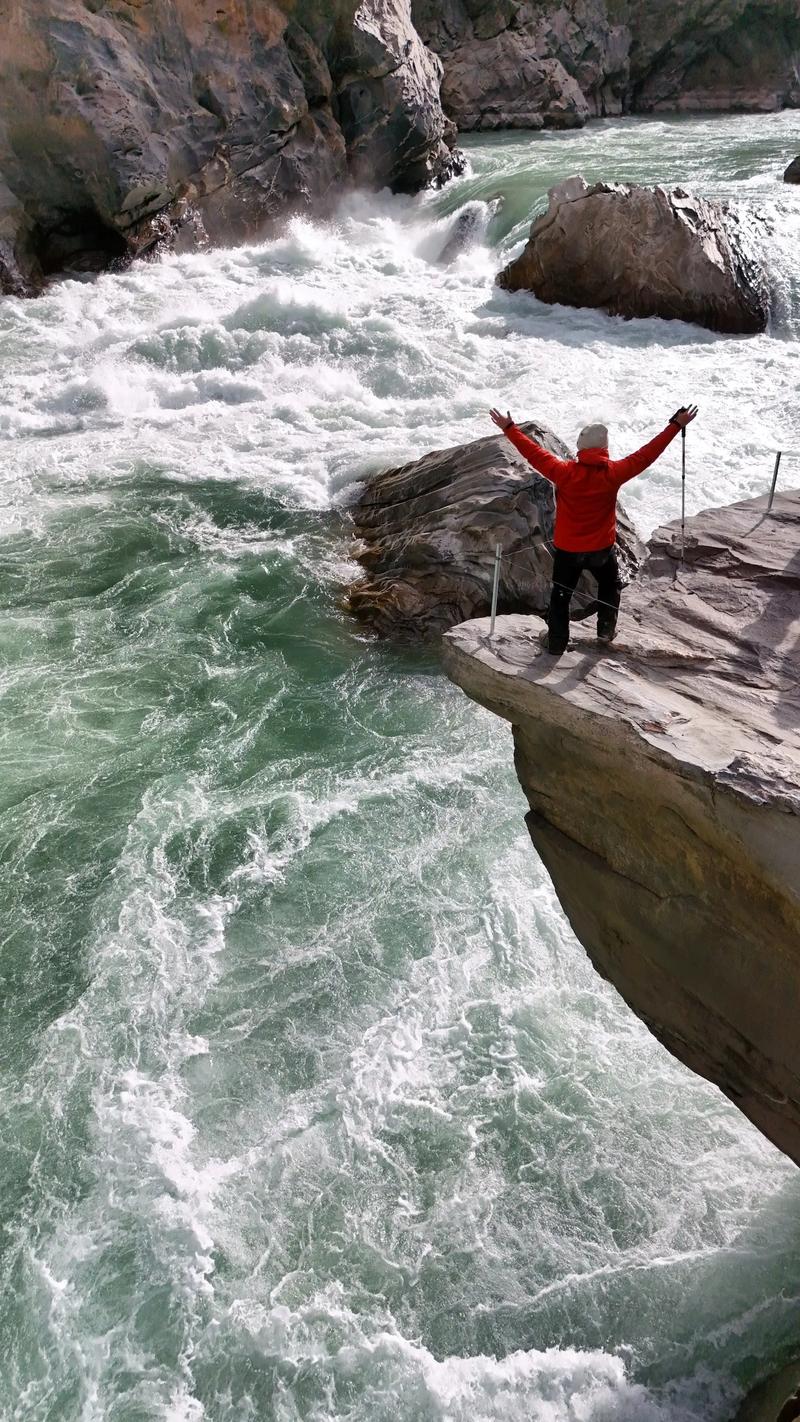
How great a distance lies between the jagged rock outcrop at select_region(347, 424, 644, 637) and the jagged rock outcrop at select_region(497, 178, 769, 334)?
6051 millimetres

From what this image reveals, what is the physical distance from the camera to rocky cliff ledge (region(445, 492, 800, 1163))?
355cm

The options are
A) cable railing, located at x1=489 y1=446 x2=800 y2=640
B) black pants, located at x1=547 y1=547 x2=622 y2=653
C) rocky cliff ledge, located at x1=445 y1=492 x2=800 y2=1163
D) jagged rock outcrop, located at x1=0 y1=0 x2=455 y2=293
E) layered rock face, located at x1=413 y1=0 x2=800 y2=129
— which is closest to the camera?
rocky cliff ledge, located at x1=445 y1=492 x2=800 y2=1163

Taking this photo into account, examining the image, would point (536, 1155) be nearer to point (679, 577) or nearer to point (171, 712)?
point (679, 577)

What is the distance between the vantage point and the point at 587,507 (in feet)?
14.5

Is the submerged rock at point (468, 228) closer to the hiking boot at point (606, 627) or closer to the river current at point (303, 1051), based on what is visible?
the river current at point (303, 1051)

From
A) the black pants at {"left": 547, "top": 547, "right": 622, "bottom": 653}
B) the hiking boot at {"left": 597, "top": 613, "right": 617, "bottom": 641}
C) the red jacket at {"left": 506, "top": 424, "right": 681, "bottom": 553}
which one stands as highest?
the red jacket at {"left": 506, "top": 424, "right": 681, "bottom": 553}

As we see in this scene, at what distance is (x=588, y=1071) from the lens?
16.7ft

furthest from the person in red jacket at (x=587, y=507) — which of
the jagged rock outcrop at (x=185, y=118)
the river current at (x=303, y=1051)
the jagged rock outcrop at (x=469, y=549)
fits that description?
the jagged rock outcrop at (x=185, y=118)

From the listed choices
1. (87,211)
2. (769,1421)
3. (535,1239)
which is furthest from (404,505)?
(87,211)

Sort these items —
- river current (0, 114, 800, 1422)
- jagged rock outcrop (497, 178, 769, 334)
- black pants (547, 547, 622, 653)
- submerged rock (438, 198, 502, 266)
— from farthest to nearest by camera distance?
submerged rock (438, 198, 502, 266) → jagged rock outcrop (497, 178, 769, 334) → black pants (547, 547, 622, 653) → river current (0, 114, 800, 1422)

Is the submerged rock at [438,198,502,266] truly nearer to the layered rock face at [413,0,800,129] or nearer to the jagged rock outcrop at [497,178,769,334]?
the jagged rock outcrop at [497,178,769,334]

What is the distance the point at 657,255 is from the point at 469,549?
24.9 ft

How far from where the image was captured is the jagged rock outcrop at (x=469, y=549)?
27.6 feet

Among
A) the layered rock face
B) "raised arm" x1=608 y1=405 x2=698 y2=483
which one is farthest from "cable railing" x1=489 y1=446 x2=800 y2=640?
the layered rock face
